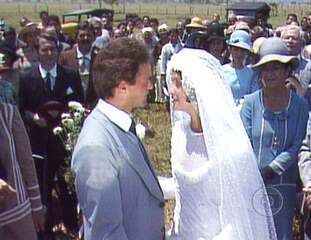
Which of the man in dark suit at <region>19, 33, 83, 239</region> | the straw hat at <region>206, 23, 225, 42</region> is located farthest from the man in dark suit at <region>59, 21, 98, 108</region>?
the man in dark suit at <region>19, 33, 83, 239</region>

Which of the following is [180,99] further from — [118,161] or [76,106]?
[76,106]

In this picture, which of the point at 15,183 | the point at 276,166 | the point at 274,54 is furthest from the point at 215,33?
the point at 15,183

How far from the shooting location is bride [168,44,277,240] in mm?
2811

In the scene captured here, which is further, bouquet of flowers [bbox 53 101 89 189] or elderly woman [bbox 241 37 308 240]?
bouquet of flowers [bbox 53 101 89 189]

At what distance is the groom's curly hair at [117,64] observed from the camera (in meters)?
2.74

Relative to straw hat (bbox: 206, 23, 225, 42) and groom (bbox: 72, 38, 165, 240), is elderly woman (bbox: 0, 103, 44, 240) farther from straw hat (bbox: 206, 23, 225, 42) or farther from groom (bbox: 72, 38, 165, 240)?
straw hat (bbox: 206, 23, 225, 42)

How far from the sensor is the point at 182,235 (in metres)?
3.07

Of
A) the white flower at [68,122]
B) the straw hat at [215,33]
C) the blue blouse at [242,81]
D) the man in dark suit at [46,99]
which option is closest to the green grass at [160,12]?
the straw hat at [215,33]

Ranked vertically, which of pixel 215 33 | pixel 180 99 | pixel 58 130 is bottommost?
pixel 58 130

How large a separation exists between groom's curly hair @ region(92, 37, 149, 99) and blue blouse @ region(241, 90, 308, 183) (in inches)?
62.4

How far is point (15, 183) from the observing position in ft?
11.8

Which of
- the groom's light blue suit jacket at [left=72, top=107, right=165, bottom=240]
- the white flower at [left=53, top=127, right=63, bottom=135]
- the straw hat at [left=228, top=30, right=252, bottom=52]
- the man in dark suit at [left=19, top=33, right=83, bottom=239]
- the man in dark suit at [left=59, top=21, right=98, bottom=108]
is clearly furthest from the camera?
the man in dark suit at [left=59, top=21, right=98, bottom=108]

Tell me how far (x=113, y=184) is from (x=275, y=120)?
74.3 inches

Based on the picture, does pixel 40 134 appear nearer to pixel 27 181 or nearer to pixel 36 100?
pixel 36 100
